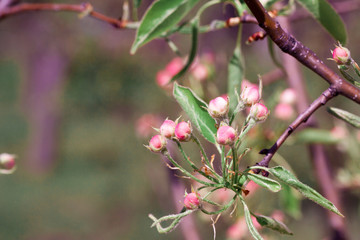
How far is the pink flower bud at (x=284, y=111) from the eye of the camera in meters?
0.94

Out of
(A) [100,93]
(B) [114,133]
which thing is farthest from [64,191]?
(A) [100,93]

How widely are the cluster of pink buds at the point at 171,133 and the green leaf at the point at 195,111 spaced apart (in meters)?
0.04

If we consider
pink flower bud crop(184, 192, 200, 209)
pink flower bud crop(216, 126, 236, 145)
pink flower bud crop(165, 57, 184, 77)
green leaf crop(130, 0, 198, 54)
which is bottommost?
pink flower bud crop(165, 57, 184, 77)

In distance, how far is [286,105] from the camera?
938 millimetres

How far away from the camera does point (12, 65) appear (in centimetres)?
619

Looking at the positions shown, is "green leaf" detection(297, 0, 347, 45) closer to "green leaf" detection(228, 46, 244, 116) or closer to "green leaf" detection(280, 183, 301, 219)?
"green leaf" detection(228, 46, 244, 116)

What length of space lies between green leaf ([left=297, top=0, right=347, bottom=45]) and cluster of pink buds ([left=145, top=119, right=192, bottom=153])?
0.73ft

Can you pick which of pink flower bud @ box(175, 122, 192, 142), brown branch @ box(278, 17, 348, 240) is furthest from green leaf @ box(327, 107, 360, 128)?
brown branch @ box(278, 17, 348, 240)

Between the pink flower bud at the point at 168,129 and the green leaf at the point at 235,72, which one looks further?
the green leaf at the point at 235,72

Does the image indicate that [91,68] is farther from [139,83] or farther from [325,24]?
[325,24]

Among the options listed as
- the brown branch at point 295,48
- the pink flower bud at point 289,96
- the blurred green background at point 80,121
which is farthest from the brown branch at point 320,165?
the blurred green background at point 80,121

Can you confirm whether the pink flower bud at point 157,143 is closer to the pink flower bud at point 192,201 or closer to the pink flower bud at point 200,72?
the pink flower bud at point 192,201

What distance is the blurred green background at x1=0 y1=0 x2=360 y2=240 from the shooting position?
4039 millimetres

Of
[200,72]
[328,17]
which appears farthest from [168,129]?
[200,72]
